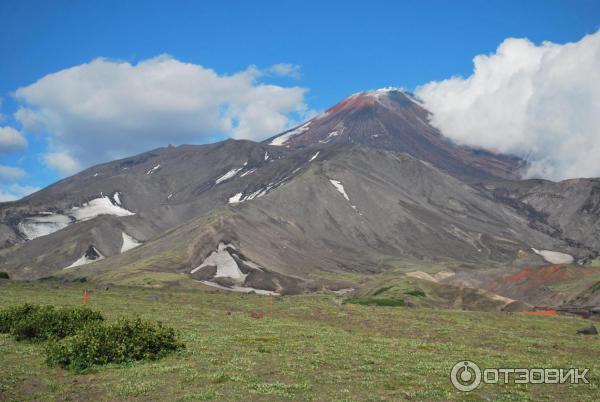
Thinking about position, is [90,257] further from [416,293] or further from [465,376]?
[465,376]

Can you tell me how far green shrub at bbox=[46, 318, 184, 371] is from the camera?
26.1 meters

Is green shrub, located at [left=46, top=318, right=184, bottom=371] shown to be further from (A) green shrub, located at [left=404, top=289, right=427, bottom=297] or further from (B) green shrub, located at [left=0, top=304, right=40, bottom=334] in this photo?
(A) green shrub, located at [left=404, top=289, right=427, bottom=297]

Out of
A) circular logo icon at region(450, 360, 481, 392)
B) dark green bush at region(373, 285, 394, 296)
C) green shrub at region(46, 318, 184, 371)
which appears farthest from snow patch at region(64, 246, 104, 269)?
circular logo icon at region(450, 360, 481, 392)

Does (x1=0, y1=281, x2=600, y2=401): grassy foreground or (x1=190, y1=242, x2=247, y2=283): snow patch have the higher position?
(x1=190, y1=242, x2=247, y2=283): snow patch

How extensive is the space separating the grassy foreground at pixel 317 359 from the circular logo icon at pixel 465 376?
371mm

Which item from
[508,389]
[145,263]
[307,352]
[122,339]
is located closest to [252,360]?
[307,352]

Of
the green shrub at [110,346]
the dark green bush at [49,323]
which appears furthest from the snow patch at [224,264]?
the green shrub at [110,346]

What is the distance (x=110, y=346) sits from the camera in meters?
26.6

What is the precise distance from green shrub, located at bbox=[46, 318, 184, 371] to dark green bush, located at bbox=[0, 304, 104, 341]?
14.1 feet

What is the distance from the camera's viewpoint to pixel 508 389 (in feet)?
72.0

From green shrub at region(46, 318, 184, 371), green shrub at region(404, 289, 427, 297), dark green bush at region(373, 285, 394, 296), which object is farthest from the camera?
dark green bush at region(373, 285, 394, 296)

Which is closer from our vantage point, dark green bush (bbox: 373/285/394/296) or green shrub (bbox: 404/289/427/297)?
green shrub (bbox: 404/289/427/297)

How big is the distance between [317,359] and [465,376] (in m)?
6.69

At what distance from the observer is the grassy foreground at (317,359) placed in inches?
838
